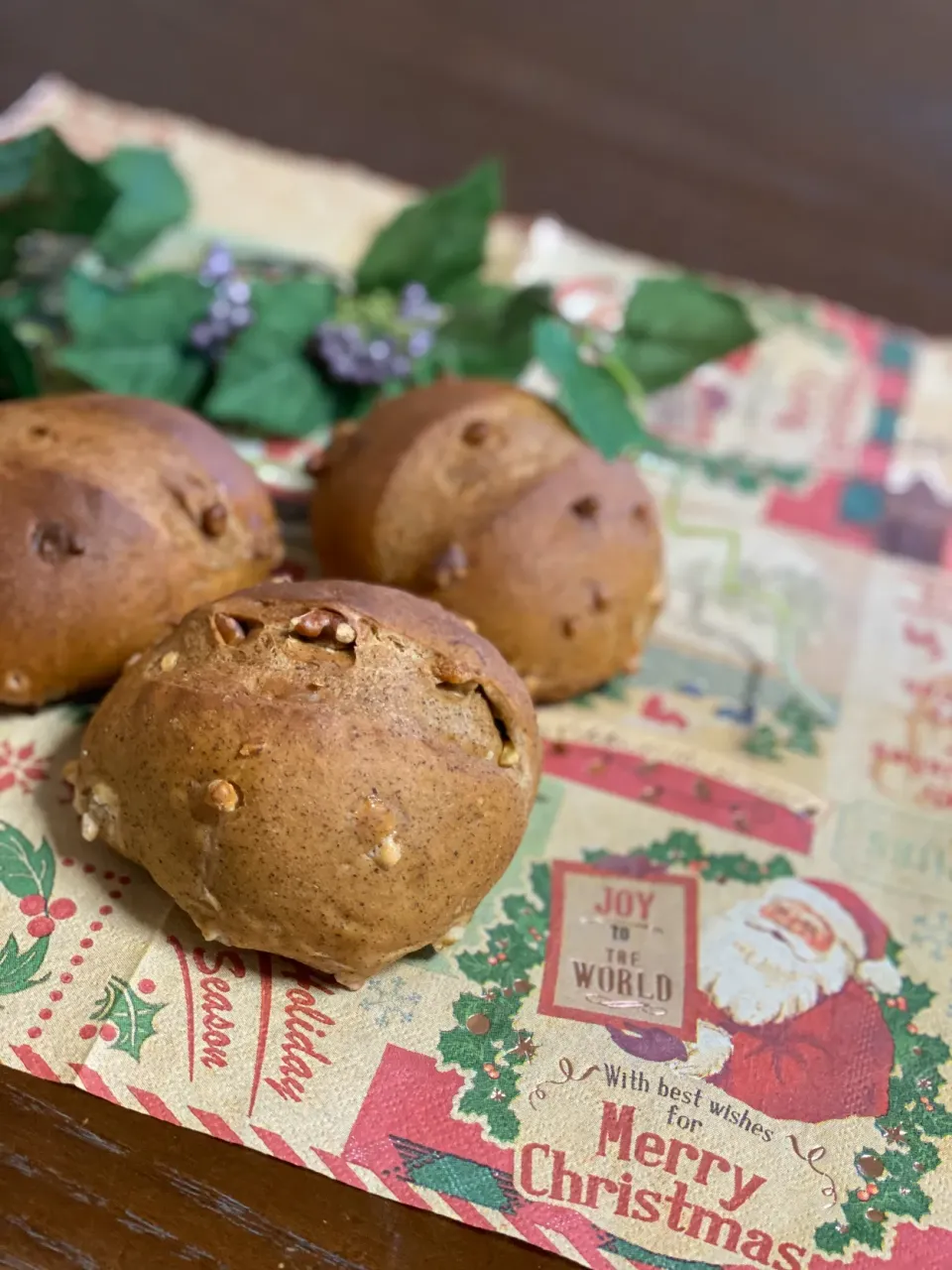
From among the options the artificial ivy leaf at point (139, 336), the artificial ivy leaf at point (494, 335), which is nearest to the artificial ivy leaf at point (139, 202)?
the artificial ivy leaf at point (139, 336)

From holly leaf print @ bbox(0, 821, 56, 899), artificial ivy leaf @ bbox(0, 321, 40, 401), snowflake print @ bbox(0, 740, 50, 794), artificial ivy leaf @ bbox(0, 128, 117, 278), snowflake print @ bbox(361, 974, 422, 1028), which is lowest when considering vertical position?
snowflake print @ bbox(361, 974, 422, 1028)

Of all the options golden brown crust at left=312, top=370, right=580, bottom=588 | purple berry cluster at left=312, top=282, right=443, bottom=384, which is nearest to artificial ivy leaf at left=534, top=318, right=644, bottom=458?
golden brown crust at left=312, top=370, right=580, bottom=588

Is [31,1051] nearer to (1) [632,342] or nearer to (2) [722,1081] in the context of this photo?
(2) [722,1081]

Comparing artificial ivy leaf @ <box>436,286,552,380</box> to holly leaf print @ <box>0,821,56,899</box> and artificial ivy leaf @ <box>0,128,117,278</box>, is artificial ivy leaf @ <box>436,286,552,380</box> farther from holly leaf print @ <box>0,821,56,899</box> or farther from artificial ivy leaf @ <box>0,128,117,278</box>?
holly leaf print @ <box>0,821,56,899</box>

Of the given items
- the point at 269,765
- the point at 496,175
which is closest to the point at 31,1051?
the point at 269,765

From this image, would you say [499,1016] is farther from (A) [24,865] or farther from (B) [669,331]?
(B) [669,331]

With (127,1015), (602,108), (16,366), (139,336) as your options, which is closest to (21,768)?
(127,1015)
